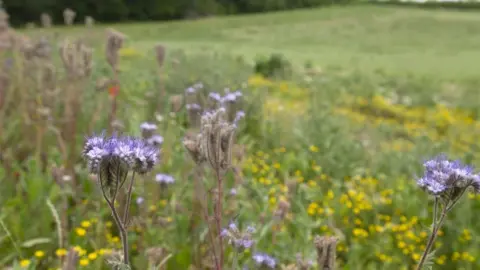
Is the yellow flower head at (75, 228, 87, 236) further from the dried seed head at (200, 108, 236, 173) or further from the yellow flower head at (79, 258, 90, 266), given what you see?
the dried seed head at (200, 108, 236, 173)

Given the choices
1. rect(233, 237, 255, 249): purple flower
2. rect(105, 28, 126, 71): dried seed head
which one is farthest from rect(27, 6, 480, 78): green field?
Result: rect(233, 237, 255, 249): purple flower

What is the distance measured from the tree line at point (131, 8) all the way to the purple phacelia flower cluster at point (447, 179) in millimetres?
20717

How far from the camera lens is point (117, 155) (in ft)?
3.97

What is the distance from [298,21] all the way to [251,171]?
2110 centimetres

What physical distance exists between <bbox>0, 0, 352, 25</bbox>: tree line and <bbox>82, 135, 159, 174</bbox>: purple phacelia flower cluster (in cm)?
2060

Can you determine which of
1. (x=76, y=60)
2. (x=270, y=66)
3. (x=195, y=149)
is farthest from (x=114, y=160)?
(x=270, y=66)

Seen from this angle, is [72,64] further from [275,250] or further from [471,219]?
[471,219]

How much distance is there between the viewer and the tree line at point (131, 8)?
2148cm

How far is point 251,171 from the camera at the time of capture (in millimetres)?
3865

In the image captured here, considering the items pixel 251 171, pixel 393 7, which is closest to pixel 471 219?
pixel 251 171

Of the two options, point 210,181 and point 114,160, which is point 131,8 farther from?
point 114,160

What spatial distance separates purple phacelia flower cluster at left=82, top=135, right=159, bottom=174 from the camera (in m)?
1.20

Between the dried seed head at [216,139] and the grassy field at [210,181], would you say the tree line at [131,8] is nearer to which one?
the grassy field at [210,181]

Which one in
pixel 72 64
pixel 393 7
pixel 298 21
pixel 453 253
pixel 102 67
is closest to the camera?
pixel 72 64
